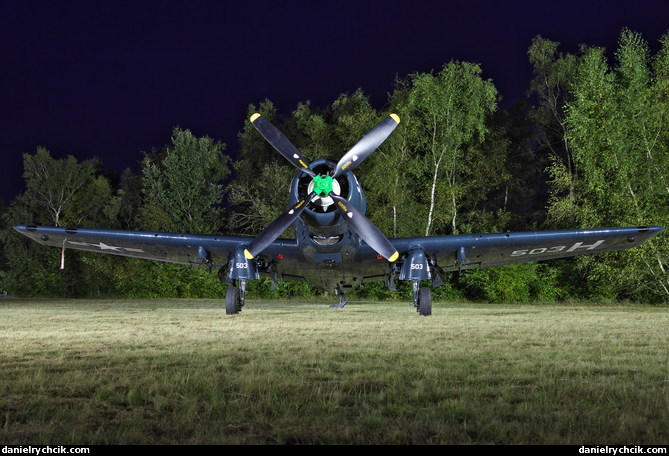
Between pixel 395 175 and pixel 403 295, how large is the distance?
745cm

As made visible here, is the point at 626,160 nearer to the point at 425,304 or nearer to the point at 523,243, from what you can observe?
the point at 523,243

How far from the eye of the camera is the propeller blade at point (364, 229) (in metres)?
14.2

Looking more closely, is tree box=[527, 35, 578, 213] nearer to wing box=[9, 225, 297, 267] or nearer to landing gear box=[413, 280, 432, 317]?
landing gear box=[413, 280, 432, 317]

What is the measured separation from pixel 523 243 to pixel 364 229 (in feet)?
18.0

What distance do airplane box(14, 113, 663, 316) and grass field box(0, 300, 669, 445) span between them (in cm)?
512

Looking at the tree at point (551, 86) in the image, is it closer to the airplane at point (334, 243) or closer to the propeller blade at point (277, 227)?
the airplane at point (334, 243)

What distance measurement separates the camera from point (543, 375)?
6.23 meters

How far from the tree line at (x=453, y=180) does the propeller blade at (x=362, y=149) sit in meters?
16.3

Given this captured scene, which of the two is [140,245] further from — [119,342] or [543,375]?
[543,375]

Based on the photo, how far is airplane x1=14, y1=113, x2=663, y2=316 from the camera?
1448 centimetres

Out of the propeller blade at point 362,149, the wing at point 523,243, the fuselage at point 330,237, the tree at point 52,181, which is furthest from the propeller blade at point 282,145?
the tree at point 52,181

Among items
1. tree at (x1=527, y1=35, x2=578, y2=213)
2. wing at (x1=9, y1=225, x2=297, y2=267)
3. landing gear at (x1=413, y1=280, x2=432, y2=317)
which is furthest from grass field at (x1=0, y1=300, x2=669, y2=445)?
tree at (x1=527, y1=35, x2=578, y2=213)

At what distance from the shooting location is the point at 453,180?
120 ft
